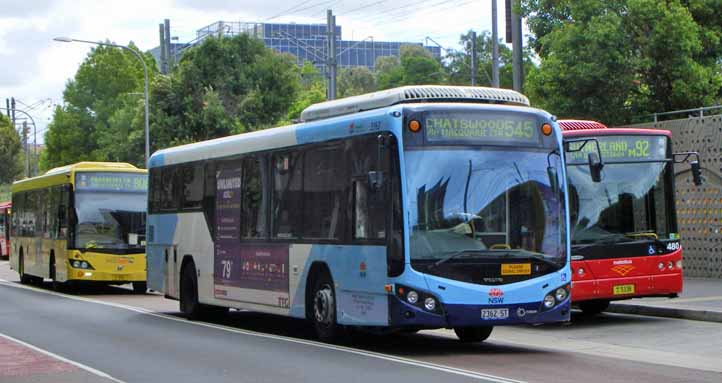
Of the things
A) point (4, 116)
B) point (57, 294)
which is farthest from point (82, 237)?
point (4, 116)

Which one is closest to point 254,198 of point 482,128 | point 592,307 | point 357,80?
point 482,128

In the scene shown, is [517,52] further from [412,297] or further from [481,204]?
[412,297]

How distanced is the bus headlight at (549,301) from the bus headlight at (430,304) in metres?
1.53

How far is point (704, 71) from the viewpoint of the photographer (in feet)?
103

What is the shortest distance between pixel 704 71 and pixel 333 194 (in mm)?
18088

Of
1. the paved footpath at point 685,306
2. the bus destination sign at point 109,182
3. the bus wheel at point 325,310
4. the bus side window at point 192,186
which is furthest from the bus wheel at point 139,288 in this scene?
the bus wheel at point 325,310

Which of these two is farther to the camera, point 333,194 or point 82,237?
point 82,237

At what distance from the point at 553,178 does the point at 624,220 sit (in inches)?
168

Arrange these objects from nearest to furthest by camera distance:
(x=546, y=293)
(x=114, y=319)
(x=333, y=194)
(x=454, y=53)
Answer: (x=546, y=293) < (x=333, y=194) < (x=114, y=319) < (x=454, y=53)

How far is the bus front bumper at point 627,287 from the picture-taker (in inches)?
744

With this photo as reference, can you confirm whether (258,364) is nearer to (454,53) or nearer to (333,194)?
(333,194)

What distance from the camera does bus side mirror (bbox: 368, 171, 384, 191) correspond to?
47.9 ft

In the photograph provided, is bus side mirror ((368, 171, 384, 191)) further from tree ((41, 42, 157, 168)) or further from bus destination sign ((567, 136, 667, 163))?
tree ((41, 42, 157, 168))

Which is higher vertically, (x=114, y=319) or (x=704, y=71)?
(x=704, y=71)
